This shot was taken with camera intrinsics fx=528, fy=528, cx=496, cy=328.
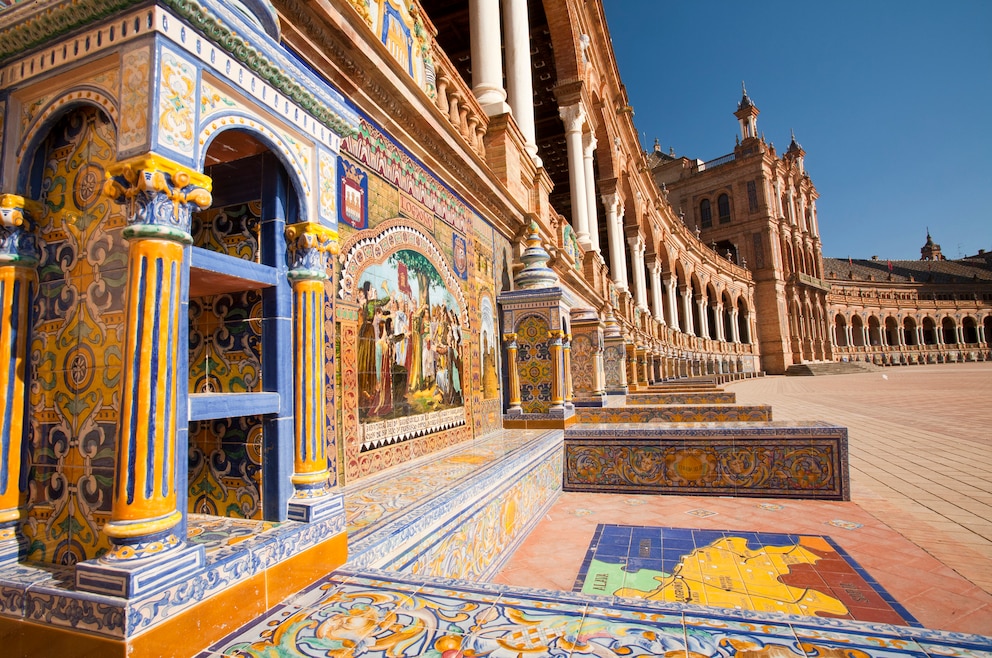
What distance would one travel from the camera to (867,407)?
42.5 ft

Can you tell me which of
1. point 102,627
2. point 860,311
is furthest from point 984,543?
point 860,311

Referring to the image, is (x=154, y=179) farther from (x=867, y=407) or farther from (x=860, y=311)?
(x=860, y=311)

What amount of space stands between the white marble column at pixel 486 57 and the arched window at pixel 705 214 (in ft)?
145

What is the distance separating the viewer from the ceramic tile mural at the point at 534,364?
675cm

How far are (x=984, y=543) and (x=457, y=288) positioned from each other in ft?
14.6

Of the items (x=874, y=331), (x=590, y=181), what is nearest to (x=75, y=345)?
(x=590, y=181)

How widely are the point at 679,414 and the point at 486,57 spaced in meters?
5.56

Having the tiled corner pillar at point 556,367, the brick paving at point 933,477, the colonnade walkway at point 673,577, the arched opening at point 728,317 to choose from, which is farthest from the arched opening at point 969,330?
the tiled corner pillar at point 556,367

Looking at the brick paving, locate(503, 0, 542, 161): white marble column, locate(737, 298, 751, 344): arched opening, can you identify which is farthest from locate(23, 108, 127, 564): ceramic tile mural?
locate(737, 298, 751, 344): arched opening

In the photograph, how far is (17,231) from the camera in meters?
1.77

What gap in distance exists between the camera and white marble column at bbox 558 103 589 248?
40.4 ft

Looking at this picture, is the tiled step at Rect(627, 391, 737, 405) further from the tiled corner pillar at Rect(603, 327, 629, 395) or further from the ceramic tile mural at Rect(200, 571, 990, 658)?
the ceramic tile mural at Rect(200, 571, 990, 658)

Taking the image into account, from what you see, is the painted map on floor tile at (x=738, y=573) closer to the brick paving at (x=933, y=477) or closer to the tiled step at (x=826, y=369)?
the brick paving at (x=933, y=477)

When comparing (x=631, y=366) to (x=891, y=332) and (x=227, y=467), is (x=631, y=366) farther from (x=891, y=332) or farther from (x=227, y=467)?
(x=891, y=332)
